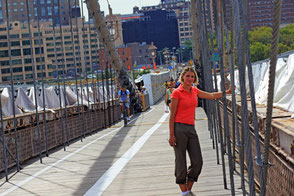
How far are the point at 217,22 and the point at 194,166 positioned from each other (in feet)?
5.56

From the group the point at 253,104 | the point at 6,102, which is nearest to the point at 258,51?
the point at 6,102

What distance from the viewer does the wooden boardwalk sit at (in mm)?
7949

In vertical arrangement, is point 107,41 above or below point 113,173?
above

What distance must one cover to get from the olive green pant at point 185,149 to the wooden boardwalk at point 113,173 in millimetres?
540

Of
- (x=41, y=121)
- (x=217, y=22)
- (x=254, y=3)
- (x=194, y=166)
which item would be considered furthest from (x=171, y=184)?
(x=254, y=3)

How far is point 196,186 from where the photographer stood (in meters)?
7.84

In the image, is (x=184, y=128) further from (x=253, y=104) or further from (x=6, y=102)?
(x=6, y=102)

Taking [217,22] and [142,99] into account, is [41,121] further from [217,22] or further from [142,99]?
[142,99]

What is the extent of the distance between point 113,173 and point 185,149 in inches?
117

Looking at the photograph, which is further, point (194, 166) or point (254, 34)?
point (254, 34)

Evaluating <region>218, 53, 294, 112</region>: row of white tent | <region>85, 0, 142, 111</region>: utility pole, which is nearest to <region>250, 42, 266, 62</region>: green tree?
<region>85, 0, 142, 111</region>: utility pole

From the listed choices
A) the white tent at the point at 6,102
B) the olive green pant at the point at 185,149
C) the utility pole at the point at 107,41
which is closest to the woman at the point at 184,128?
the olive green pant at the point at 185,149

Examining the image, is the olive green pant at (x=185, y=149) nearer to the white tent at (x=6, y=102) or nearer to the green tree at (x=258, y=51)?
the white tent at (x=6, y=102)

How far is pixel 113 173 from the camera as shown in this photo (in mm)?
9562
